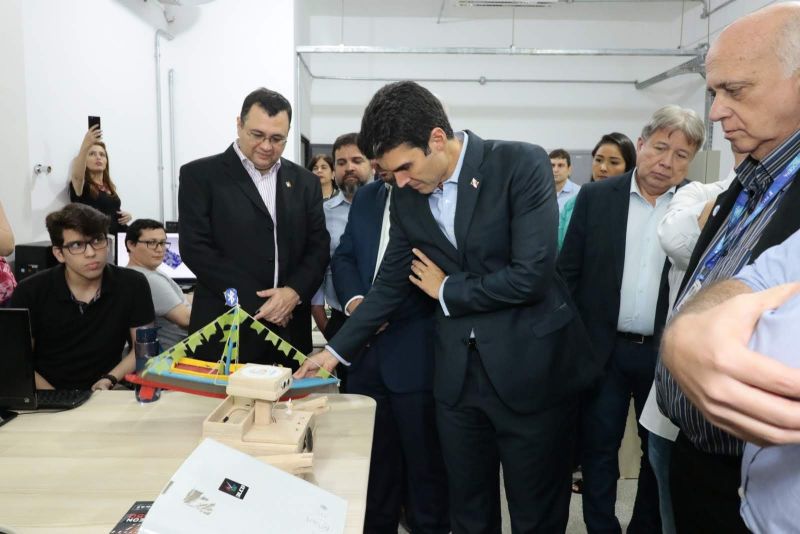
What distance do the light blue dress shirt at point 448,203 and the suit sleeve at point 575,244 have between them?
67 cm

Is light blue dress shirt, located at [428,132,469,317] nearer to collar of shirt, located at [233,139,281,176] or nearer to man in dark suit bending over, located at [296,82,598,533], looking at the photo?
man in dark suit bending over, located at [296,82,598,533]

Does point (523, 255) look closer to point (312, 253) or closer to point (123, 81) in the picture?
point (312, 253)

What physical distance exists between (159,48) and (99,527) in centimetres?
502

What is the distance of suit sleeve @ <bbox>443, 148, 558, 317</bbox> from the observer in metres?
1.48

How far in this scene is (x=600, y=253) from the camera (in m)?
2.02

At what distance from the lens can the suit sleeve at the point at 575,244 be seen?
6.79 ft

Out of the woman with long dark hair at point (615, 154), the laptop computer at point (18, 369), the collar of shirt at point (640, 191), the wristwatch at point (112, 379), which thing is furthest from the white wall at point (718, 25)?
the laptop computer at point (18, 369)

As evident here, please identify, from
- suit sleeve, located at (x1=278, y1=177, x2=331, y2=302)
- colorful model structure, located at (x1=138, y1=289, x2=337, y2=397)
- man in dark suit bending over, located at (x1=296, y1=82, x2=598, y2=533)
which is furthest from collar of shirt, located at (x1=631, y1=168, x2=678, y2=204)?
colorful model structure, located at (x1=138, y1=289, x2=337, y2=397)

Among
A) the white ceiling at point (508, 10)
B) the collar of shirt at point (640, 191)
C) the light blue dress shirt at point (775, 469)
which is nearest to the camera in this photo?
the light blue dress shirt at point (775, 469)

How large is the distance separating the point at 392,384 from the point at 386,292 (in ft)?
1.09

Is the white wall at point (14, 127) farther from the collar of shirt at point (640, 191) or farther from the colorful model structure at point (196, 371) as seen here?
the collar of shirt at point (640, 191)

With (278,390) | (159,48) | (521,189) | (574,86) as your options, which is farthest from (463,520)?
(574,86)

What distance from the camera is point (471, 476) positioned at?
1.67 m

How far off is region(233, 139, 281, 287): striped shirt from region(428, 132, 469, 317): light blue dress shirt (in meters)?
0.76
